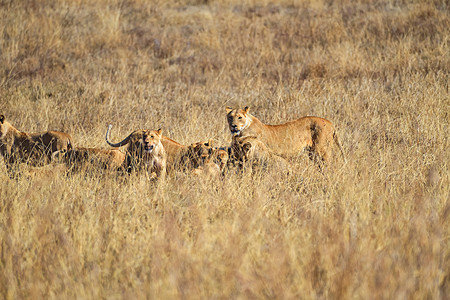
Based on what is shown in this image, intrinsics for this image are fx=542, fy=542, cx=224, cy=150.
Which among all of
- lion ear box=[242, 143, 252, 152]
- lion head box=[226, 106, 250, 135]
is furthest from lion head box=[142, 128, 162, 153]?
lion head box=[226, 106, 250, 135]

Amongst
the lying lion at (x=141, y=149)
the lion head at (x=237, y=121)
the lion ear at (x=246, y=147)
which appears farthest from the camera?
the lion head at (x=237, y=121)

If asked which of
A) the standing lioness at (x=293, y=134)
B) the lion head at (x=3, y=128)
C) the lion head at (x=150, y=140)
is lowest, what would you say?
the standing lioness at (x=293, y=134)

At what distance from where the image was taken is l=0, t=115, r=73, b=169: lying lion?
6699 mm

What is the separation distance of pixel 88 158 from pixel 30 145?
1.15m

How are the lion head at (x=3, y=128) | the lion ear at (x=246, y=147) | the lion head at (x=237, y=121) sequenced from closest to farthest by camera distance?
1. the lion ear at (x=246, y=147)
2. the lion head at (x=3, y=128)
3. the lion head at (x=237, y=121)

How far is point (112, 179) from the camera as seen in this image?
585 cm

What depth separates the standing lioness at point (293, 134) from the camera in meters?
7.47

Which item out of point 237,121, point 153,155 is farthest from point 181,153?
point 237,121

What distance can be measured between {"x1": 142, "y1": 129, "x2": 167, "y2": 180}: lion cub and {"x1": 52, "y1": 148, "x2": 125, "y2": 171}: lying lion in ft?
1.25

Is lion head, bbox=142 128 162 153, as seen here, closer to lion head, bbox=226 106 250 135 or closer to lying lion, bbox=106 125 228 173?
lying lion, bbox=106 125 228 173

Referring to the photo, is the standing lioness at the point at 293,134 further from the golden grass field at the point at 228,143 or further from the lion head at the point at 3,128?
the lion head at the point at 3,128

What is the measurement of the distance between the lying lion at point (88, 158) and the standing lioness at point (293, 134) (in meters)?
1.78

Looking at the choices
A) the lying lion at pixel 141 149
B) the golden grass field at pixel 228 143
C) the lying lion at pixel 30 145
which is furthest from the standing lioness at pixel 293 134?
the lying lion at pixel 30 145

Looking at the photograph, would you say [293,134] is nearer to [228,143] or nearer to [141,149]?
[228,143]
